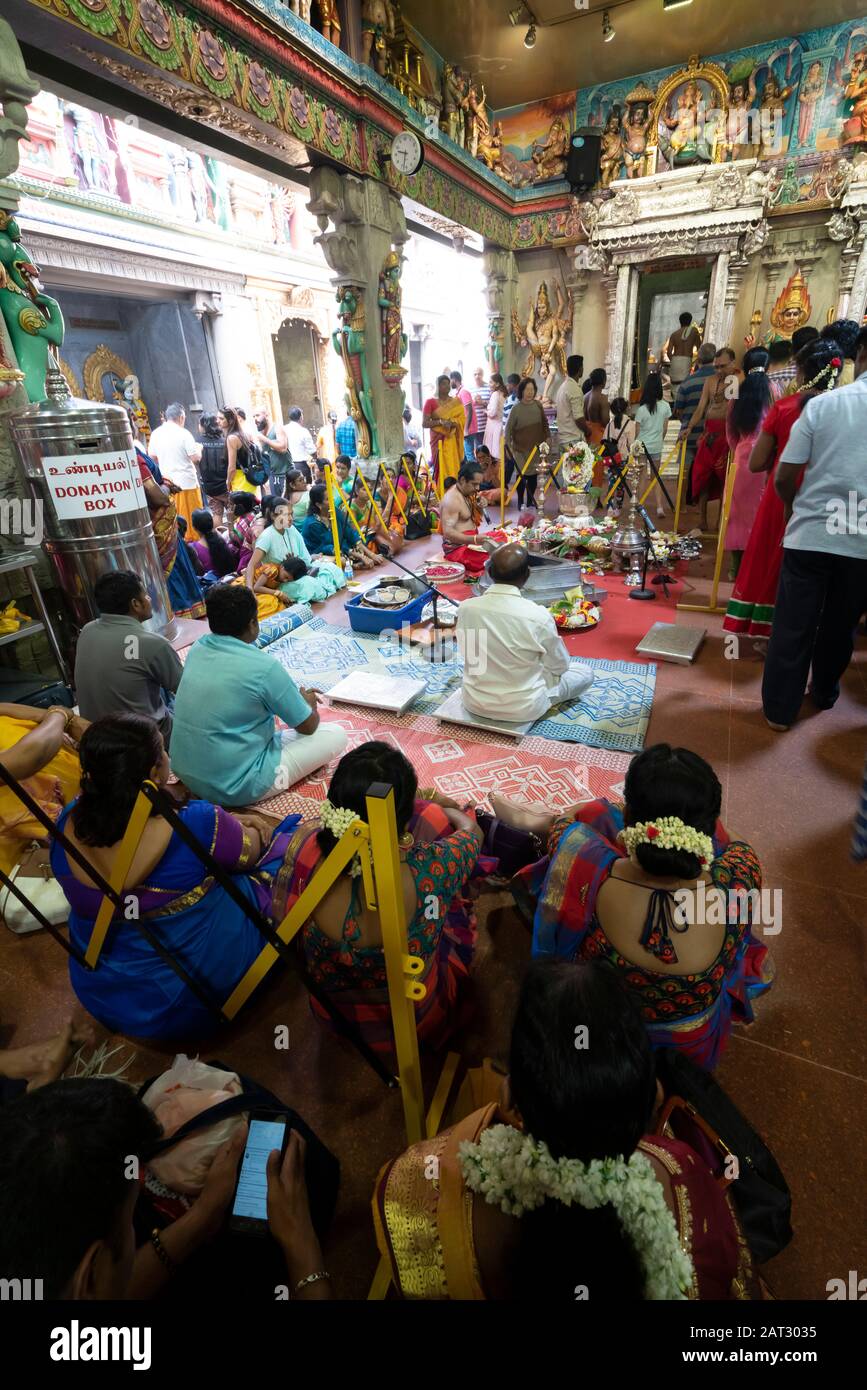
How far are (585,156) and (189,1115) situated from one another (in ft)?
A: 49.8

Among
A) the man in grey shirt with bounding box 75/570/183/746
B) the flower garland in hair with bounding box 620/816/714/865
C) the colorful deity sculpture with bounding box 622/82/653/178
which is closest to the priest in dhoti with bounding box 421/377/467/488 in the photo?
the colorful deity sculpture with bounding box 622/82/653/178

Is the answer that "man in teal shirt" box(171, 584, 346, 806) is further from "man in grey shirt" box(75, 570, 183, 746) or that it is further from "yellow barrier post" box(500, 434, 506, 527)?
"yellow barrier post" box(500, 434, 506, 527)

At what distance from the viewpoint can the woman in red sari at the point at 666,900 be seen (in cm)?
142

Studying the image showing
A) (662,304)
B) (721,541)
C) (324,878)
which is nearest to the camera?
(324,878)

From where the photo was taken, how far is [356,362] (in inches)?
322

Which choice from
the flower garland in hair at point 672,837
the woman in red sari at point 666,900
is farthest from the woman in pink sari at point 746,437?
the flower garland in hair at point 672,837

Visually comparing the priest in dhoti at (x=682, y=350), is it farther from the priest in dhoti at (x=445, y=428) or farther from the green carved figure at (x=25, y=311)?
the green carved figure at (x=25, y=311)

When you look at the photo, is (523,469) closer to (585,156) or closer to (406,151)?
(406,151)

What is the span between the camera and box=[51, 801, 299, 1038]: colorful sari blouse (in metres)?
1.83

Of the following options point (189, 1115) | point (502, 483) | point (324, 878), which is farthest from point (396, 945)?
point (502, 483)

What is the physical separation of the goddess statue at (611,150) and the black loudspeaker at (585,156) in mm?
123

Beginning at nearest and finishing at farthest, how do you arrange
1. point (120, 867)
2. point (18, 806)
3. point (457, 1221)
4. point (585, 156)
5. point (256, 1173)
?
point (457, 1221)
point (256, 1173)
point (120, 867)
point (18, 806)
point (585, 156)

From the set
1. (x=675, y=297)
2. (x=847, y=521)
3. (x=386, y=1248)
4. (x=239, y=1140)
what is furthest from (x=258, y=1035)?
(x=675, y=297)

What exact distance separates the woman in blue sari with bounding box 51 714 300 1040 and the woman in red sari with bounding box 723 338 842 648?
11.0 ft
